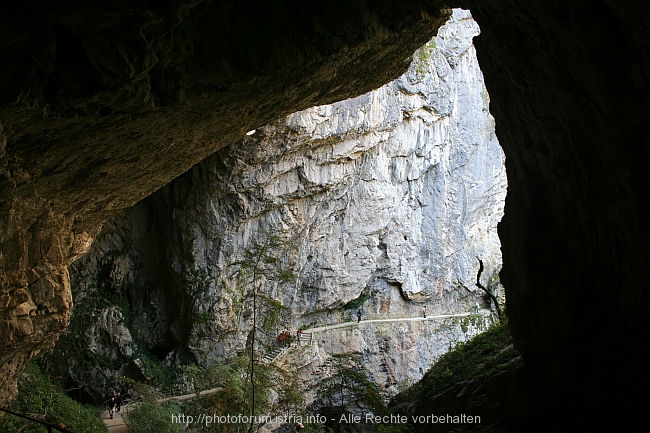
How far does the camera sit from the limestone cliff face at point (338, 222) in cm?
1670

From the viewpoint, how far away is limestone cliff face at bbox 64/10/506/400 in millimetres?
16703

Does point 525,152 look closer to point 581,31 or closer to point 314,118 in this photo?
point 581,31

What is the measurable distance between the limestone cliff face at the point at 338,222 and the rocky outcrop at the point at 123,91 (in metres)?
4.51

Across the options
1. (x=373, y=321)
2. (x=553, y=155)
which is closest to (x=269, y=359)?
(x=553, y=155)

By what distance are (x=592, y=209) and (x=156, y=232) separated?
1483 centimetres

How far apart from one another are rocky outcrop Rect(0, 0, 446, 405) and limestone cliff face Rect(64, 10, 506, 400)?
4509 mm

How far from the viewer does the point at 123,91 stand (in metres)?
4.89

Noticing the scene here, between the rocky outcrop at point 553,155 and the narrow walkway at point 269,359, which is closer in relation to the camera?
the rocky outcrop at point 553,155

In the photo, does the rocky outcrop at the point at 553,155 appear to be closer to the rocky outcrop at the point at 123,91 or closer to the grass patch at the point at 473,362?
the rocky outcrop at the point at 123,91

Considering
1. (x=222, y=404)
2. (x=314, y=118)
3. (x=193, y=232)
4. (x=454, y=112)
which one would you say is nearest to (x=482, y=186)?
(x=454, y=112)

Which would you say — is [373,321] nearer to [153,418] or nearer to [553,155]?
[153,418]

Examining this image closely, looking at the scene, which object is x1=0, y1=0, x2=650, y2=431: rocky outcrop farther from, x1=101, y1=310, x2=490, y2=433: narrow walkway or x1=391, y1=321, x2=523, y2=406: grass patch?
x1=101, y1=310, x2=490, y2=433: narrow walkway

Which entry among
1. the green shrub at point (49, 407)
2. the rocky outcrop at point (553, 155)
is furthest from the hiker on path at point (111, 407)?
the rocky outcrop at point (553, 155)

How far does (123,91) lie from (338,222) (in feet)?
56.3
